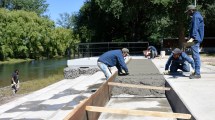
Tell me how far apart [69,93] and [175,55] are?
4706 millimetres

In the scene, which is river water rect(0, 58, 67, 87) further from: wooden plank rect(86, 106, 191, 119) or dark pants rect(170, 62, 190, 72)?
wooden plank rect(86, 106, 191, 119)

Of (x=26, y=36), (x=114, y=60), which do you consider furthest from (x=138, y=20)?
(x=114, y=60)

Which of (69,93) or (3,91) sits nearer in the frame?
(69,93)

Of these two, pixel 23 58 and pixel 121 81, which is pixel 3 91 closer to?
pixel 121 81

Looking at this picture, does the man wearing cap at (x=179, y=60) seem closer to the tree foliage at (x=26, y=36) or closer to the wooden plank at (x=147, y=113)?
the wooden plank at (x=147, y=113)

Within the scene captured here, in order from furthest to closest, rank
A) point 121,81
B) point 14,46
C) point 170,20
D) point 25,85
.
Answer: point 14,46 → point 170,20 → point 25,85 → point 121,81

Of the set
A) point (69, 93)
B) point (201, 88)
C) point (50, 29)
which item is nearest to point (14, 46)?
point (50, 29)

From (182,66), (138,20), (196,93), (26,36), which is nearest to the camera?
(196,93)

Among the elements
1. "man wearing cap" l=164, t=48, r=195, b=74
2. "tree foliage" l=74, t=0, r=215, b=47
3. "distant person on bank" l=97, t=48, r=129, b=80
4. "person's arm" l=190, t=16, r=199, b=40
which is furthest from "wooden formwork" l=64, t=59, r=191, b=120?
"tree foliage" l=74, t=0, r=215, b=47

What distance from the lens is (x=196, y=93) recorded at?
27.6ft

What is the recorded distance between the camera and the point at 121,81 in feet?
37.9

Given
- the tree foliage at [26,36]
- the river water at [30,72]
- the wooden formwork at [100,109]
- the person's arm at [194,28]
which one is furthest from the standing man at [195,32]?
the tree foliage at [26,36]

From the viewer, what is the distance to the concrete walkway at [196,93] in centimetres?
655

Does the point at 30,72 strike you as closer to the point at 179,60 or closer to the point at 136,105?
the point at 179,60
